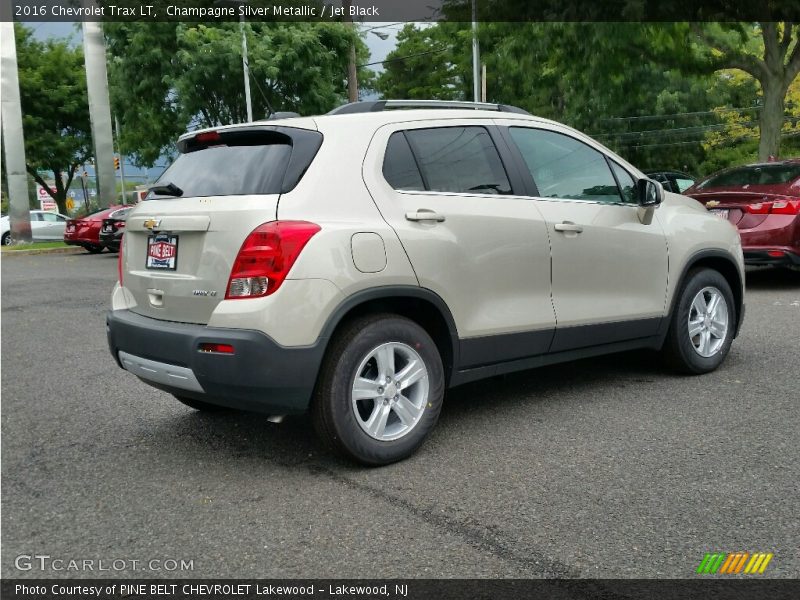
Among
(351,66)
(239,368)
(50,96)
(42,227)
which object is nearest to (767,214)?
(239,368)

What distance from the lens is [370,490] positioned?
381cm

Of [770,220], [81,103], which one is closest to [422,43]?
[81,103]

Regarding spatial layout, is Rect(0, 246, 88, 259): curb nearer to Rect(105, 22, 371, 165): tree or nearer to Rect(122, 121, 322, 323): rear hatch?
Rect(105, 22, 371, 165): tree

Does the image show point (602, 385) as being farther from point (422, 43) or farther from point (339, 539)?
point (422, 43)

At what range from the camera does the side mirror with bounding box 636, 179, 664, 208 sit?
209 inches

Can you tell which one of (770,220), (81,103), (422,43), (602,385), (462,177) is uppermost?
(422,43)

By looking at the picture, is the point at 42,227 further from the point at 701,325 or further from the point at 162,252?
the point at 701,325

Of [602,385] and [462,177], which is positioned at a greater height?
[462,177]

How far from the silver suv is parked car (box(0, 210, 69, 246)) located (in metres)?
26.7

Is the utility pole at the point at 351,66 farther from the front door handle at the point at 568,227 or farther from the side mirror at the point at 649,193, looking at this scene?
the front door handle at the point at 568,227

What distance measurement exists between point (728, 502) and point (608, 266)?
193 centimetres

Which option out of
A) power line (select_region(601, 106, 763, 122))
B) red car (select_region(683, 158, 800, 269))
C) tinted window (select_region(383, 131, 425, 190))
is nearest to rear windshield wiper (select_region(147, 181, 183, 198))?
tinted window (select_region(383, 131, 425, 190))

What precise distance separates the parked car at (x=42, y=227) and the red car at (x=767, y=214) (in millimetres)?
24505

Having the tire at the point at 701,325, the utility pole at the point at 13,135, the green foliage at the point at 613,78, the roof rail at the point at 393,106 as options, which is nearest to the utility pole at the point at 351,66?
the green foliage at the point at 613,78
